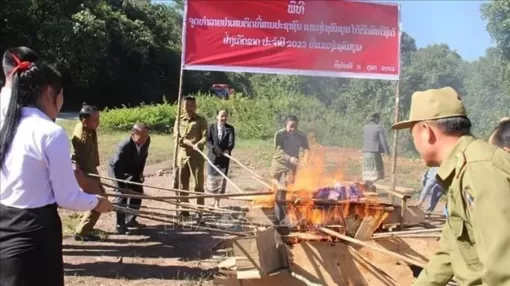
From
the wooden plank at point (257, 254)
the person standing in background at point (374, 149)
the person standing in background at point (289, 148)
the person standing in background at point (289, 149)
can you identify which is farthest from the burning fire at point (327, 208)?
the person standing in background at point (374, 149)

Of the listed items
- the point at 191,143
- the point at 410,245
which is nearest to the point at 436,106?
the point at 410,245

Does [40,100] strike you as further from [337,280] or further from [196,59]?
[196,59]

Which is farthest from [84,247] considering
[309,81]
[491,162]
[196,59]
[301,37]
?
[309,81]

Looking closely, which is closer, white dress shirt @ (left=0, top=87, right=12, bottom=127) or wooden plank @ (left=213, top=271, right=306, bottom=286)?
white dress shirt @ (left=0, top=87, right=12, bottom=127)

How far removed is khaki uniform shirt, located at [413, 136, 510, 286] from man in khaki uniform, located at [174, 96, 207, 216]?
6.89m

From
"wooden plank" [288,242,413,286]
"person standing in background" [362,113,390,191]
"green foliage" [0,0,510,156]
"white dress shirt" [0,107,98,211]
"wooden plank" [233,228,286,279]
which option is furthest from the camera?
"green foliage" [0,0,510,156]

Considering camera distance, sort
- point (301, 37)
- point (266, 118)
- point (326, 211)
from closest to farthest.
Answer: point (326, 211), point (301, 37), point (266, 118)

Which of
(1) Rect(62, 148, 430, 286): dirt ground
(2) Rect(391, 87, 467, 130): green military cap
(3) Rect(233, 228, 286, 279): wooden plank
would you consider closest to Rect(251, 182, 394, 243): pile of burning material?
(3) Rect(233, 228, 286, 279): wooden plank

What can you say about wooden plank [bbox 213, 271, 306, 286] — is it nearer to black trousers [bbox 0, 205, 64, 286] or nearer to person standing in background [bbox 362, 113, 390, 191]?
black trousers [bbox 0, 205, 64, 286]

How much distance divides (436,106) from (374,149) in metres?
8.81

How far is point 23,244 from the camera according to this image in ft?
9.04

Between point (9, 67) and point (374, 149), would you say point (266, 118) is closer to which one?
point (374, 149)

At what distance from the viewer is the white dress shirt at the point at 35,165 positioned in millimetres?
2717

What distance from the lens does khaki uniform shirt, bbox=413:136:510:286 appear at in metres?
2.00
